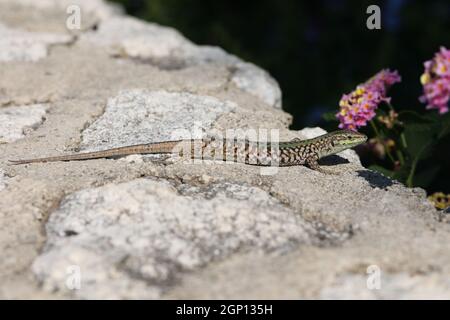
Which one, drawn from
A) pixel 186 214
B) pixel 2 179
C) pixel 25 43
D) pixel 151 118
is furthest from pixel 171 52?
pixel 186 214

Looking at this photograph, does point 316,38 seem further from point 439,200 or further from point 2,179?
point 2,179

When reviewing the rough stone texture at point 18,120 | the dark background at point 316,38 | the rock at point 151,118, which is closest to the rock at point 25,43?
the rough stone texture at point 18,120

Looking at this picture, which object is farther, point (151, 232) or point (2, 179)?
point (2, 179)

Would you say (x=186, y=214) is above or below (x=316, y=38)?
below

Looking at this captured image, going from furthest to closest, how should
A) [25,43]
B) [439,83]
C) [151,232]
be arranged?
[25,43], [439,83], [151,232]

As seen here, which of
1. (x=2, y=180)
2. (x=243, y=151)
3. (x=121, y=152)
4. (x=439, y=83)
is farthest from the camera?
(x=243, y=151)

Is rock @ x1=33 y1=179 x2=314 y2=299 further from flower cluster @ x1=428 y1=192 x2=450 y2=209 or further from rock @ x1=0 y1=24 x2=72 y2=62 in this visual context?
rock @ x1=0 y1=24 x2=72 y2=62

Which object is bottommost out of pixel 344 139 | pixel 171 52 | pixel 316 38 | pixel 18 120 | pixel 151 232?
pixel 151 232

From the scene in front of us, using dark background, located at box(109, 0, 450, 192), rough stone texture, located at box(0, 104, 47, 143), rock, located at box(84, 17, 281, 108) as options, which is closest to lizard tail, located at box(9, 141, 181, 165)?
rough stone texture, located at box(0, 104, 47, 143)
